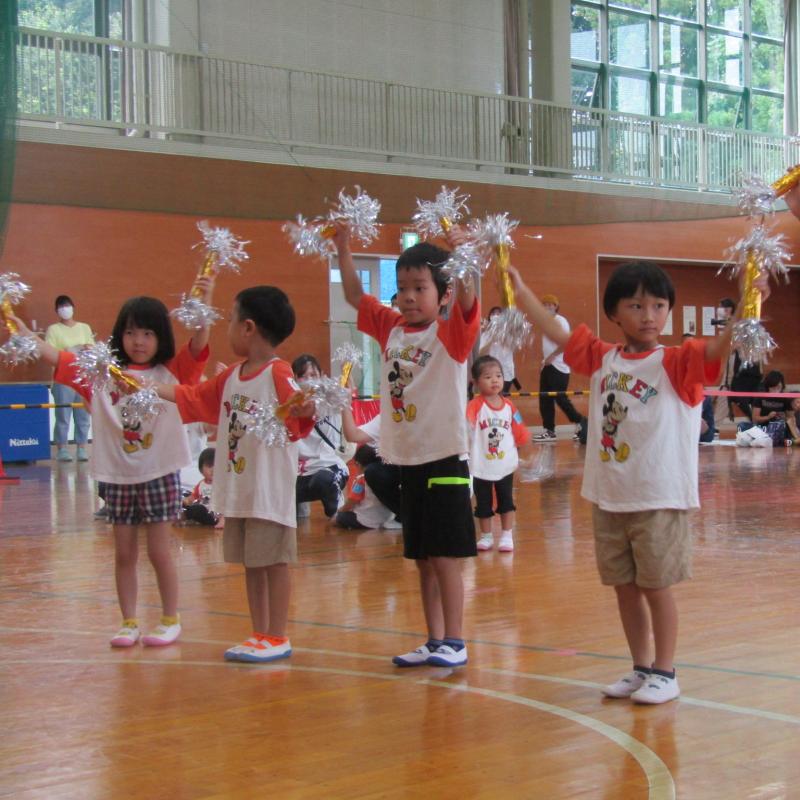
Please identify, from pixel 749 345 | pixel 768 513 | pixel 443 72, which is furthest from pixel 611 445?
pixel 443 72

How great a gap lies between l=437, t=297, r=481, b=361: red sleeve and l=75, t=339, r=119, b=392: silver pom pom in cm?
131

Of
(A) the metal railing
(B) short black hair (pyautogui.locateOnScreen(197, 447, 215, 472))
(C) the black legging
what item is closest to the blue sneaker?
(B) short black hair (pyautogui.locateOnScreen(197, 447, 215, 472))

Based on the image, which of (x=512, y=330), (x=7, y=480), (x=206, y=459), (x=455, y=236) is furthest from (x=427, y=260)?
(x=7, y=480)

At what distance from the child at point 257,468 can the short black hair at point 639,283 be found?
1168mm

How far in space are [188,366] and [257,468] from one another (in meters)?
Answer: 0.67

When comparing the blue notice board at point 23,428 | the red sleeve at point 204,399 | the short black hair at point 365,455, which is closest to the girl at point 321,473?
the short black hair at point 365,455

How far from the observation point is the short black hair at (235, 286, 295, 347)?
4480 mm

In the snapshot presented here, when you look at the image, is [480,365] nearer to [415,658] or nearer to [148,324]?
[148,324]

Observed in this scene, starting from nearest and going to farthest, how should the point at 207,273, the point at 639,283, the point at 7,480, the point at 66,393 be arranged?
the point at 639,283 → the point at 207,273 → the point at 7,480 → the point at 66,393

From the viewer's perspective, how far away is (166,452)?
4.73 m

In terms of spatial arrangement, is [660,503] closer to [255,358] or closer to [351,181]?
[255,358]

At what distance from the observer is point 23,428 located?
13.8 metres

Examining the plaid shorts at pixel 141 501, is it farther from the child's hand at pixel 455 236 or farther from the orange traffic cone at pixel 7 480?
the orange traffic cone at pixel 7 480

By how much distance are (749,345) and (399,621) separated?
2.17 meters
